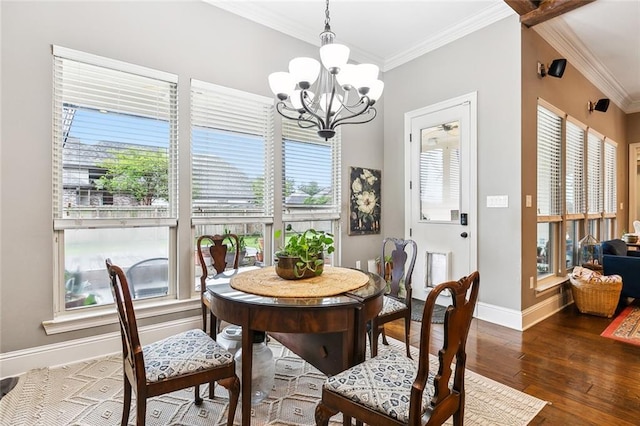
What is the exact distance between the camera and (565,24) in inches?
140

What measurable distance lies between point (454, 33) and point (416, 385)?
12.5ft

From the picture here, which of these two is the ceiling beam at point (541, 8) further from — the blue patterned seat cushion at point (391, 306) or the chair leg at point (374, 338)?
the chair leg at point (374, 338)

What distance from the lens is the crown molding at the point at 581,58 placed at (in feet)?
11.5

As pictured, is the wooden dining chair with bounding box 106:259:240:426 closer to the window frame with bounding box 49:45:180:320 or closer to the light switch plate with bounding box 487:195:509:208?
the window frame with bounding box 49:45:180:320

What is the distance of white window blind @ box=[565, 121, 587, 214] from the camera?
4.21 m

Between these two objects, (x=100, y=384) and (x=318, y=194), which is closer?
(x=100, y=384)

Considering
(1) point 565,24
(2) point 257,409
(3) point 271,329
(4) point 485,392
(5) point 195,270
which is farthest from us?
(1) point 565,24

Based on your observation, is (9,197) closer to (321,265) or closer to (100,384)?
(100,384)

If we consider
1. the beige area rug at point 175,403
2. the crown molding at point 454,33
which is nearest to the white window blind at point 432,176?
the crown molding at point 454,33

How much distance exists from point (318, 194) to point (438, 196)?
57.3 inches

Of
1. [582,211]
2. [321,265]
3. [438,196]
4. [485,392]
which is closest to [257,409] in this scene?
[321,265]

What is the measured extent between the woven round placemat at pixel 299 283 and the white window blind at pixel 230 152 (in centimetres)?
121

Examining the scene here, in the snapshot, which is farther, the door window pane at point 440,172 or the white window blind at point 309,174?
the door window pane at point 440,172

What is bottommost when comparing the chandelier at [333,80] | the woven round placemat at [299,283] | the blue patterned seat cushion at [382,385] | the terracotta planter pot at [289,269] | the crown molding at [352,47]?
the blue patterned seat cushion at [382,385]
